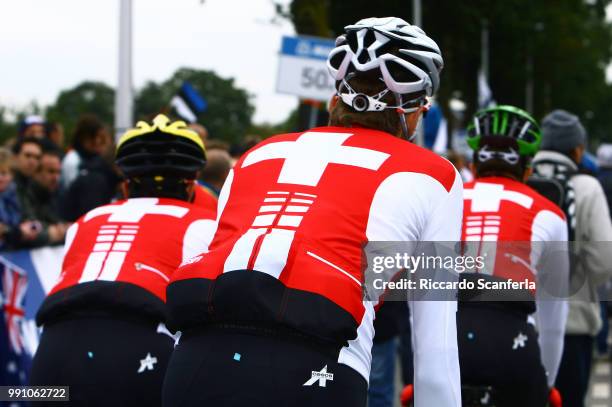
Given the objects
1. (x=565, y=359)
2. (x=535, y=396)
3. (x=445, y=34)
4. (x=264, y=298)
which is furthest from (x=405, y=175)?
(x=445, y=34)

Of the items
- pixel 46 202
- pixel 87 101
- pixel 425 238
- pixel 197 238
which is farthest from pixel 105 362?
pixel 87 101

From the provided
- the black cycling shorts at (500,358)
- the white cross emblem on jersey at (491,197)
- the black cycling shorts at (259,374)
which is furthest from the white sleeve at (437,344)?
the white cross emblem on jersey at (491,197)

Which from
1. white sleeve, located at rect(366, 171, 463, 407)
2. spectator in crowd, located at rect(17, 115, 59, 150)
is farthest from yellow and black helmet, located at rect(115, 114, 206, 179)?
spectator in crowd, located at rect(17, 115, 59, 150)

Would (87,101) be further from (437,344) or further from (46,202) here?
(437,344)

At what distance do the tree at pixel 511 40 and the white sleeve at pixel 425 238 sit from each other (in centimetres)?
1840

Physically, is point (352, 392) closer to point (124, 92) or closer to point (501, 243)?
point (501, 243)

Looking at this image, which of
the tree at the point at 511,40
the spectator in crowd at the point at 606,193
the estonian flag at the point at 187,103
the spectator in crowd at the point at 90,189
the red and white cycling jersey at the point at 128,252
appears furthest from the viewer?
the tree at the point at 511,40

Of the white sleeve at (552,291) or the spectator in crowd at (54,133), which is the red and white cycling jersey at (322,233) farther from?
the spectator in crowd at (54,133)

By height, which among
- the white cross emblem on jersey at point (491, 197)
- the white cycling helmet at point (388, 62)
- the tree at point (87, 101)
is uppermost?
the white cycling helmet at point (388, 62)

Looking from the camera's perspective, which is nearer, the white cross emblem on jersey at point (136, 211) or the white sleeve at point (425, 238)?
the white sleeve at point (425, 238)

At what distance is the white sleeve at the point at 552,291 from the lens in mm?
5285

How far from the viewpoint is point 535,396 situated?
4.99 metres

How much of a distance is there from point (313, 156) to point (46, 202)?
23.9ft

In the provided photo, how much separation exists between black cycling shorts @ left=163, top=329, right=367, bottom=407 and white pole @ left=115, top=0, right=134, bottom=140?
8616mm
